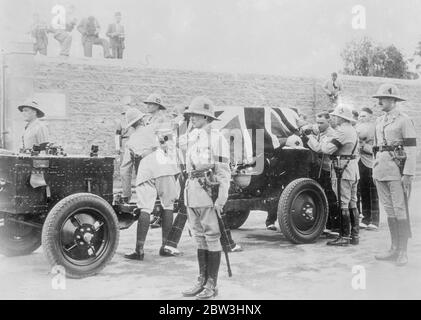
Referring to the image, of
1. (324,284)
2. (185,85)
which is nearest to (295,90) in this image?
(185,85)

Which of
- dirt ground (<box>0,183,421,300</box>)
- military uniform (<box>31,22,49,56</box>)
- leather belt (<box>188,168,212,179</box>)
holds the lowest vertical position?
dirt ground (<box>0,183,421,300</box>)

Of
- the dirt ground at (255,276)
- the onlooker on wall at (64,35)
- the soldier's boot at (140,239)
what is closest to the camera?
the dirt ground at (255,276)

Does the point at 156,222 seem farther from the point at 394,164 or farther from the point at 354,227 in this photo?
the point at 394,164

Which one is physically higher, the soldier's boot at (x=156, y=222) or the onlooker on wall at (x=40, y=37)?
the onlooker on wall at (x=40, y=37)

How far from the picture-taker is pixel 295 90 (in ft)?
63.7

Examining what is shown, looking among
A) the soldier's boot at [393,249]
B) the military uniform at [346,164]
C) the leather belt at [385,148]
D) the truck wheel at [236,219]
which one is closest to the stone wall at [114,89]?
the truck wheel at [236,219]

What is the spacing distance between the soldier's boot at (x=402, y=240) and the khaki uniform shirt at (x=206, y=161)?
2465 millimetres

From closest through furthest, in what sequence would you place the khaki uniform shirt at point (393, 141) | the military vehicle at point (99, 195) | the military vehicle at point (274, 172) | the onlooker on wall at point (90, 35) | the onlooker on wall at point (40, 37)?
the military vehicle at point (99, 195)
the khaki uniform shirt at point (393, 141)
the military vehicle at point (274, 172)
the onlooker on wall at point (90, 35)
the onlooker on wall at point (40, 37)

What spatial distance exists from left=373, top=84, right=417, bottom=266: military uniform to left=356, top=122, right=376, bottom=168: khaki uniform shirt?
8.07 ft

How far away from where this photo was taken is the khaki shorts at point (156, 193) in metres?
6.76

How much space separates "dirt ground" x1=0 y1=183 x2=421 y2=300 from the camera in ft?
17.2

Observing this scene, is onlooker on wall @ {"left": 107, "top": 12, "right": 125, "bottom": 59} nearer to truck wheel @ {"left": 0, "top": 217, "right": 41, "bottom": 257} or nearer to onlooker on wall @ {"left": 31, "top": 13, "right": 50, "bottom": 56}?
onlooker on wall @ {"left": 31, "top": 13, "right": 50, "bottom": 56}

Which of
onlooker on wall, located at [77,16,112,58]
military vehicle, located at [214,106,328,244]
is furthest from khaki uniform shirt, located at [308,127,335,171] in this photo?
onlooker on wall, located at [77,16,112,58]

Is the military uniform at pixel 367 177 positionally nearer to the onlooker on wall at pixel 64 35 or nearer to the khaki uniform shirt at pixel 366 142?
the khaki uniform shirt at pixel 366 142
